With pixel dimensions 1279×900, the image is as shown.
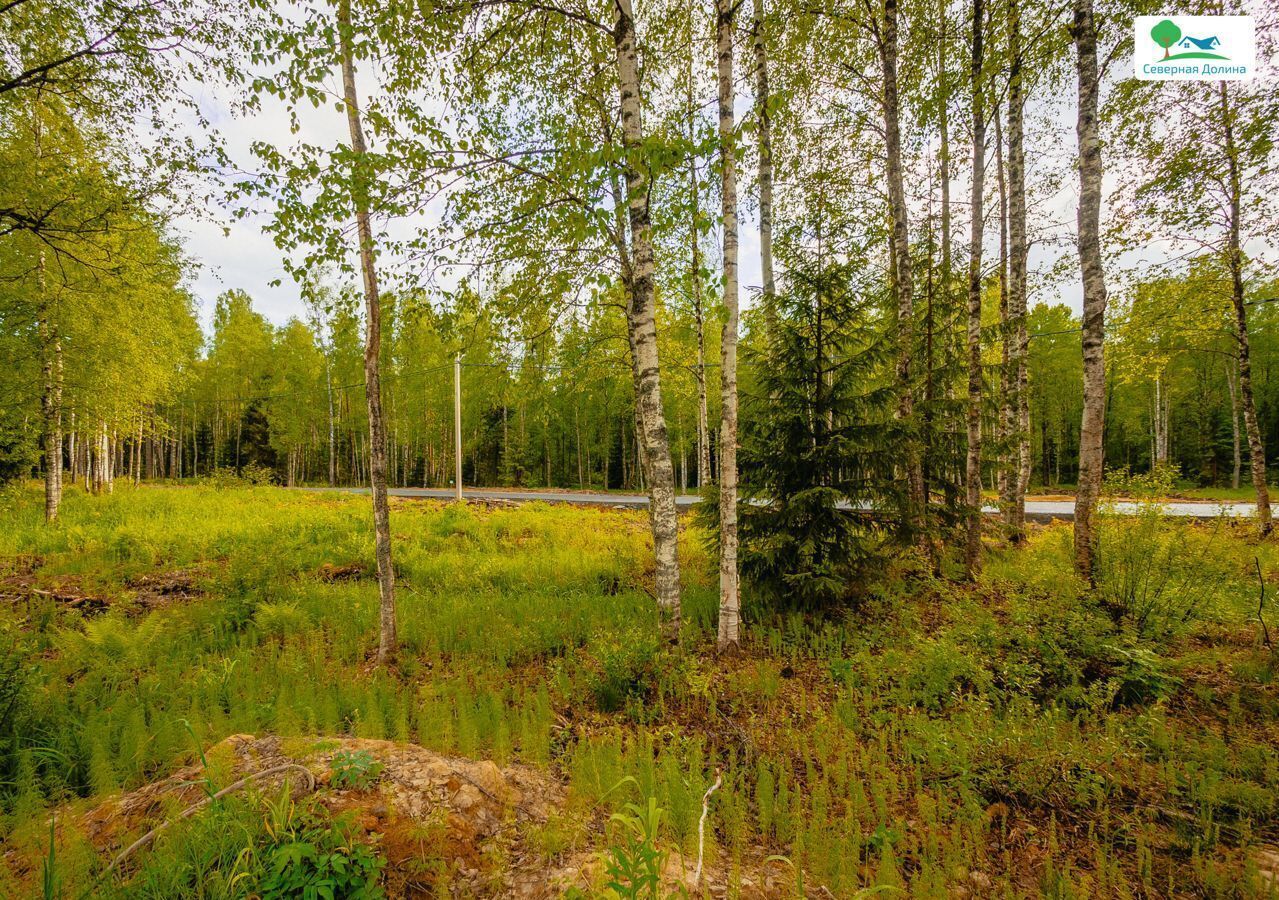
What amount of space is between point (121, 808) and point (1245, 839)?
682 centimetres

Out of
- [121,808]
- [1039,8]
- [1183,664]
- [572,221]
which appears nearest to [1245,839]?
[1183,664]

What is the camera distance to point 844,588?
5977 millimetres

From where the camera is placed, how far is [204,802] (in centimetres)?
251

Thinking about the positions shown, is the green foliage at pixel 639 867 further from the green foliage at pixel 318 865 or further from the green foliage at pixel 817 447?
the green foliage at pixel 817 447

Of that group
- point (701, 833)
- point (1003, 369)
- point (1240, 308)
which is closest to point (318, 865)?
point (701, 833)

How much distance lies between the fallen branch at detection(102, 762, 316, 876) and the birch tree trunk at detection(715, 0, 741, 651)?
4228 mm

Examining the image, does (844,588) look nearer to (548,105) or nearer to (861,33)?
(548,105)

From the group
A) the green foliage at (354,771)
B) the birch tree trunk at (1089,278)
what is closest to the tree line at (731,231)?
the birch tree trunk at (1089,278)

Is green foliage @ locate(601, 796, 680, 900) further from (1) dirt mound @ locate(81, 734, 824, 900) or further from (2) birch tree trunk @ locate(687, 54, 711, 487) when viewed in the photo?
(2) birch tree trunk @ locate(687, 54, 711, 487)

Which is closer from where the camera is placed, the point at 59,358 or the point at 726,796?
the point at 726,796

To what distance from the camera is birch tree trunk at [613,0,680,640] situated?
15.8 feet

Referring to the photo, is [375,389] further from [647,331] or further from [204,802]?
[204,802]

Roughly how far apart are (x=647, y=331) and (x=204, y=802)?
487 centimetres

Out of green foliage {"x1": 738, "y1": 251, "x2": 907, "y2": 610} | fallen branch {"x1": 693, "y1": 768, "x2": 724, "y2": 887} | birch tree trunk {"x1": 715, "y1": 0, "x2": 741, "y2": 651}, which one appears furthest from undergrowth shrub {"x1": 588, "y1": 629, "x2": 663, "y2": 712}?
green foliage {"x1": 738, "y1": 251, "x2": 907, "y2": 610}
